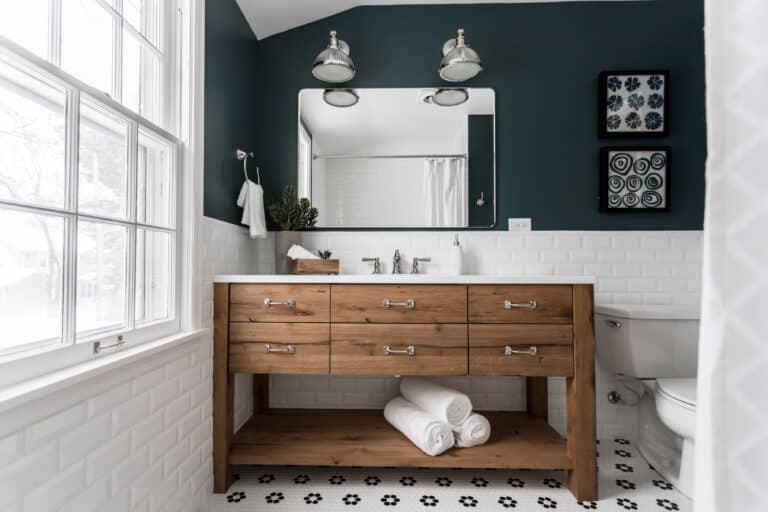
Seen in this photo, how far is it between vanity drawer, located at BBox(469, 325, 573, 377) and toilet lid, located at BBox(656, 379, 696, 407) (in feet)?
1.43

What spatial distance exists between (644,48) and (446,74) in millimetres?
1156

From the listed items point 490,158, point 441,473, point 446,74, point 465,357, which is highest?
point 446,74

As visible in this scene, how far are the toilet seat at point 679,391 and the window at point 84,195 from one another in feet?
6.48

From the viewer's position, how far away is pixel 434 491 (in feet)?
5.21

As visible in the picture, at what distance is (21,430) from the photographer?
78 cm

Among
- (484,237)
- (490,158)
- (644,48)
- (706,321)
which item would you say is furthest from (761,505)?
(644,48)

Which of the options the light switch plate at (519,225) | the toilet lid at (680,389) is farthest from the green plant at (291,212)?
the toilet lid at (680,389)

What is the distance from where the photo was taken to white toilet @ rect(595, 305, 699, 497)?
160 cm

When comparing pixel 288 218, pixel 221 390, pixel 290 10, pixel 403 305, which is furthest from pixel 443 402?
pixel 290 10

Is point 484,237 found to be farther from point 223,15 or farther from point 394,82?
point 223,15

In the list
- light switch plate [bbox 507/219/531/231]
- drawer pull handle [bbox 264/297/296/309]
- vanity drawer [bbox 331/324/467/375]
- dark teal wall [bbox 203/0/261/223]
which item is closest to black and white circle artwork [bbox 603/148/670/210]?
light switch plate [bbox 507/219/531/231]

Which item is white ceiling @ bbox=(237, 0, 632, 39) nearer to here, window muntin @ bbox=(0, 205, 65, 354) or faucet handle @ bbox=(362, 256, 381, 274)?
faucet handle @ bbox=(362, 256, 381, 274)

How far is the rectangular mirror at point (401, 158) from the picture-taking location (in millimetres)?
2156

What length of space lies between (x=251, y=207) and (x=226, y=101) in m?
0.51
